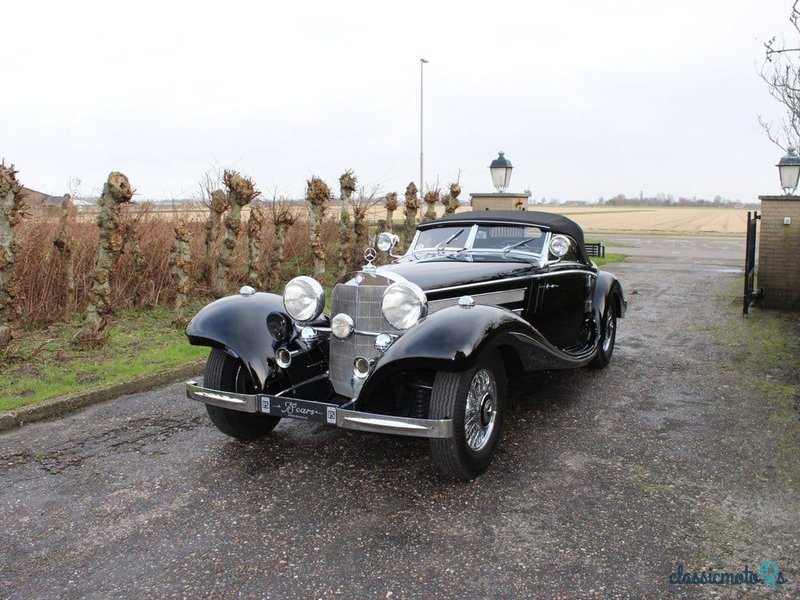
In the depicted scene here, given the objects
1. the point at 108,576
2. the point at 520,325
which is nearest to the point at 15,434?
the point at 108,576

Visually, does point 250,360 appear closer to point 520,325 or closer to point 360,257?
point 520,325

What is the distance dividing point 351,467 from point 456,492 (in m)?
0.75

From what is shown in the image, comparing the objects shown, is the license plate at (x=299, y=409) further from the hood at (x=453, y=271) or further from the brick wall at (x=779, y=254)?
the brick wall at (x=779, y=254)

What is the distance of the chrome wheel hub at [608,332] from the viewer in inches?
264

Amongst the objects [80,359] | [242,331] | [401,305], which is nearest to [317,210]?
[80,359]

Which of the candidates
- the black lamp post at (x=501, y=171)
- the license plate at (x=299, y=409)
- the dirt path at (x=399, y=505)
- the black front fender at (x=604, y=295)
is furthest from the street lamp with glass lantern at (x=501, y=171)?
the license plate at (x=299, y=409)

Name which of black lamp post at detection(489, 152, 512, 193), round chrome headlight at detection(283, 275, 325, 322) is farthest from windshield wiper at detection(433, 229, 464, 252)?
black lamp post at detection(489, 152, 512, 193)

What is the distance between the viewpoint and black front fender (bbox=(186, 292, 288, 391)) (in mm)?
4309

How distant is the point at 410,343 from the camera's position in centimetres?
369

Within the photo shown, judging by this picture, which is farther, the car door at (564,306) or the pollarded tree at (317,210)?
the pollarded tree at (317,210)

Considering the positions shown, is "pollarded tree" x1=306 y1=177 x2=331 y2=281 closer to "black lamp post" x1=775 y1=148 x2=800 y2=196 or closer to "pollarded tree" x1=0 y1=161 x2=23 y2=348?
"pollarded tree" x1=0 y1=161 x2=23 y2=348

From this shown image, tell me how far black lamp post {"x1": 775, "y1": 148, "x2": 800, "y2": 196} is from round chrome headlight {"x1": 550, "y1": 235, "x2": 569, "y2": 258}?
770 cm

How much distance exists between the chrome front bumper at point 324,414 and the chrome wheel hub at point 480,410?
37 cm

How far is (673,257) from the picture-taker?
2106 cm
